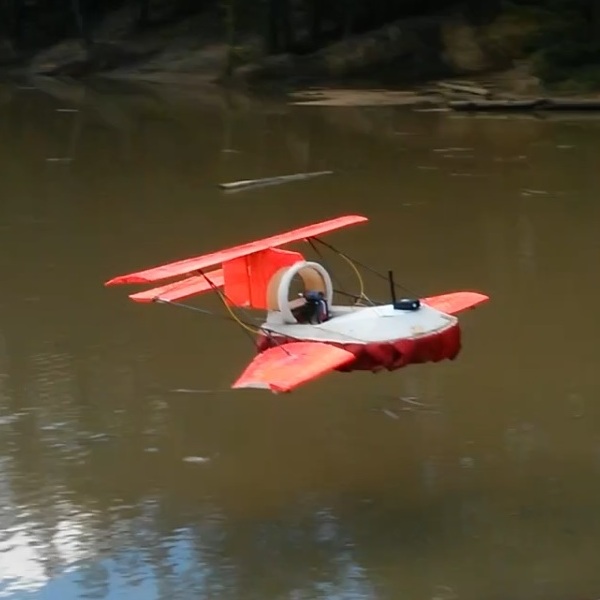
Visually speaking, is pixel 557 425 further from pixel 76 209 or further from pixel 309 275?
pixel 76 209

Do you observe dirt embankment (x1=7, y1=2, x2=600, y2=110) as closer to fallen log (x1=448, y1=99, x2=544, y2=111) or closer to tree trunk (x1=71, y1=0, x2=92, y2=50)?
fallen log (x1=448, y1=99, x2=544, y2=111)

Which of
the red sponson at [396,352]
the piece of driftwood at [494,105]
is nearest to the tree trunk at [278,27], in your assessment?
the piece of driftwood at [494,105]

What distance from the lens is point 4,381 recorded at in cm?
949

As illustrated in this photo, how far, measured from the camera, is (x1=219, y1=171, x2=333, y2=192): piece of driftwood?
57.8ft

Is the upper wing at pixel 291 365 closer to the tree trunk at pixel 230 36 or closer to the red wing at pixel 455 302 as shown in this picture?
the red wing at pixel 455 302

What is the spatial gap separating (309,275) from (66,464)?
2057mm

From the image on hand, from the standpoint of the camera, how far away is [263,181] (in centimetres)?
1808

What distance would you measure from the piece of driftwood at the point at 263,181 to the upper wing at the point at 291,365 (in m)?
11.2

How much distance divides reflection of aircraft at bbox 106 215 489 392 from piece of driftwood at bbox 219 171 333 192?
1019 centimetres

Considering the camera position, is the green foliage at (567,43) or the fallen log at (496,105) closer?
the fallen log at (496,105)

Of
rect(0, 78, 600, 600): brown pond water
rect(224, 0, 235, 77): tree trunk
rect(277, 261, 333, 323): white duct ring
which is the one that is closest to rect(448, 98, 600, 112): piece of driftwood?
rect(0, 78, 600, 600): brown pond water

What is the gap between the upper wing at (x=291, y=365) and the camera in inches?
232

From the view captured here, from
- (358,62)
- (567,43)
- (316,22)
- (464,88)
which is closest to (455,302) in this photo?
(567,43)

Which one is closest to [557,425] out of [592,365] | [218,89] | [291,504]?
[592,365]
